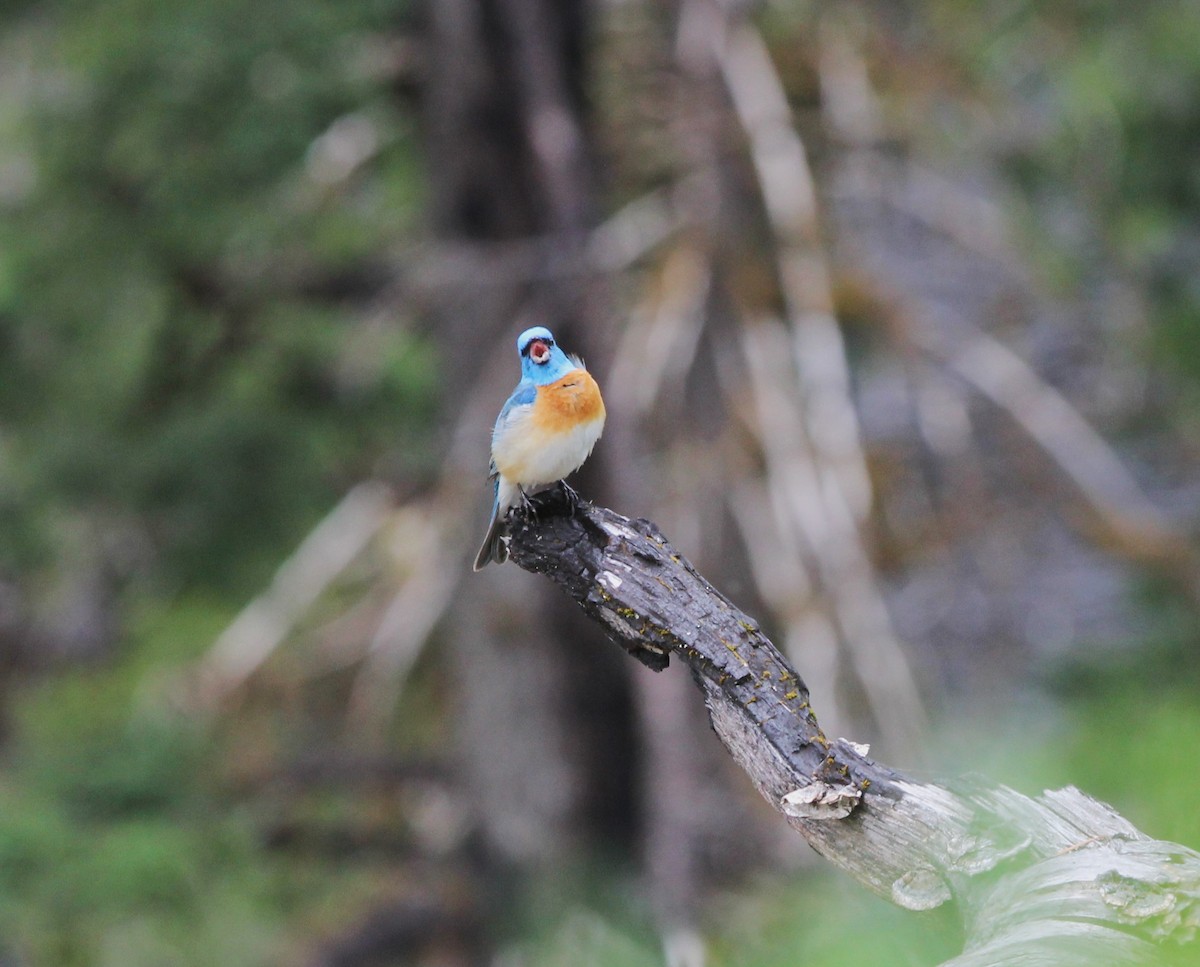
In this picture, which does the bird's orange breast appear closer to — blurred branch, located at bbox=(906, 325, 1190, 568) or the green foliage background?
the green foliage background

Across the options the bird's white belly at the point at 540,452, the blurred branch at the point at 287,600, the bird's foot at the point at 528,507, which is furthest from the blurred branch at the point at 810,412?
the bird's foot at the point at 528,507

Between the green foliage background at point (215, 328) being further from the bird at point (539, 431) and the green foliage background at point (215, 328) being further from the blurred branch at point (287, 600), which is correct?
the bird at point (539, 431)

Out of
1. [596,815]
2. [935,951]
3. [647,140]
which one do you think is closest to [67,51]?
[647,140]

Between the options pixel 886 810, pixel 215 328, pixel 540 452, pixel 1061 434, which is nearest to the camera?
pixel 886 810

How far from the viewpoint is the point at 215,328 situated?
6281mm

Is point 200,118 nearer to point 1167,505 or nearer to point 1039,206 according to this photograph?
point 1039,206

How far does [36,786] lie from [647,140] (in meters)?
3.70

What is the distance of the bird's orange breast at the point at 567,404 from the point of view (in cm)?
244

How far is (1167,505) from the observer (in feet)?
24.9

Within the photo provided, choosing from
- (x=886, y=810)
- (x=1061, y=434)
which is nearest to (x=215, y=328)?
(x=1061, y=434)

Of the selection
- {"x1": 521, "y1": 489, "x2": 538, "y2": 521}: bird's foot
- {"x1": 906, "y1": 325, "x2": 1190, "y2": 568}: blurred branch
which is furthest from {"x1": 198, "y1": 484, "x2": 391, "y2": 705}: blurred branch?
{"x1": 521, "y1": 489, "x2": 538, "y2": 521}: bird's foot

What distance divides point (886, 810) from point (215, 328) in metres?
5.11

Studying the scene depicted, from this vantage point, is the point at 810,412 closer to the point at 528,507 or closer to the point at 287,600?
the point at 287,600

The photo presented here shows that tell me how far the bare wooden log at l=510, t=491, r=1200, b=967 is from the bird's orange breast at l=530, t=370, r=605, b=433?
0.73 feet
